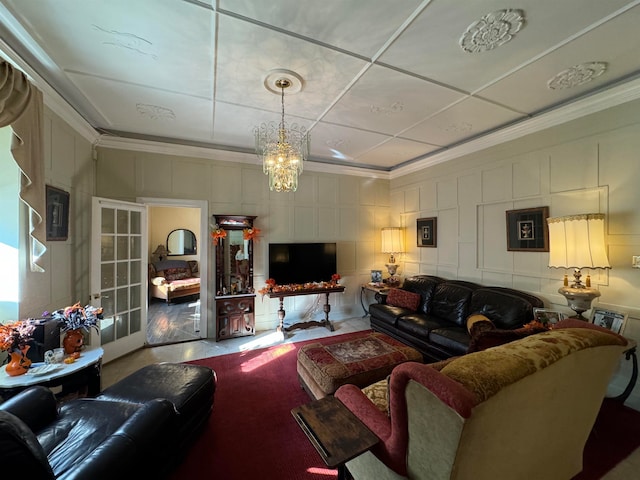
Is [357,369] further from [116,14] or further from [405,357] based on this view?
[116,14]

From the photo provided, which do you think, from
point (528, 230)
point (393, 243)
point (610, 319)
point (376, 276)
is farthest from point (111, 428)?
point (393, 243)

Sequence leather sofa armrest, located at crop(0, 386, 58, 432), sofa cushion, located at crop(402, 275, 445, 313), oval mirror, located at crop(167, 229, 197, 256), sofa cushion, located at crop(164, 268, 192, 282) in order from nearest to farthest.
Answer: leather sofa armrest, located at crop(0, 386, 58, 432), sofa cushion, located at crop(402, 275, 445, 313), sofa cushion, located at crop(164, 268, 192, 282), oval mirror, located at crop(167, 229, 197, 256)

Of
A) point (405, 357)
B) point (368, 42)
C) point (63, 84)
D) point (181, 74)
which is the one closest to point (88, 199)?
point (63, 84)

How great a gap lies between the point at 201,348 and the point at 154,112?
3131 mm

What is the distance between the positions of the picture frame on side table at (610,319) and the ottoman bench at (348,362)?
5.39ft

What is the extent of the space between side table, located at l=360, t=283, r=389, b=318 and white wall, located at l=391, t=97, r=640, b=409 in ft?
2.70

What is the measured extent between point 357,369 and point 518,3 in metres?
2.85

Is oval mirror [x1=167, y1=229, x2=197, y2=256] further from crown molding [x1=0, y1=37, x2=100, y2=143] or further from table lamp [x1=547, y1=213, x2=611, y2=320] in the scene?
table lamp [x1=547, y1=213, x2=611, y2=320]

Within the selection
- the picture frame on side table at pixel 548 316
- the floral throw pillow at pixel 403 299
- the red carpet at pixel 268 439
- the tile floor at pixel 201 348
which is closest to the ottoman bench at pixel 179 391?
the red carpet at pixel 268 439

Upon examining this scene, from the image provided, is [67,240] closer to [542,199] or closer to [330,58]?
[330,58]

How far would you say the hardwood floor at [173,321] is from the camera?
4.05m

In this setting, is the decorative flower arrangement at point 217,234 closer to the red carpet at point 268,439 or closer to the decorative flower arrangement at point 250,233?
the decorative flower arrangement at point 250,233

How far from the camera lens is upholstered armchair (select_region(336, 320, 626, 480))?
990 mm

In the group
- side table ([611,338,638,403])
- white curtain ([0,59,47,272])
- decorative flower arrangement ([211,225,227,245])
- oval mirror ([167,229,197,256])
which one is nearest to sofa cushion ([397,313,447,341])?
side table ([611,338,638,403])
